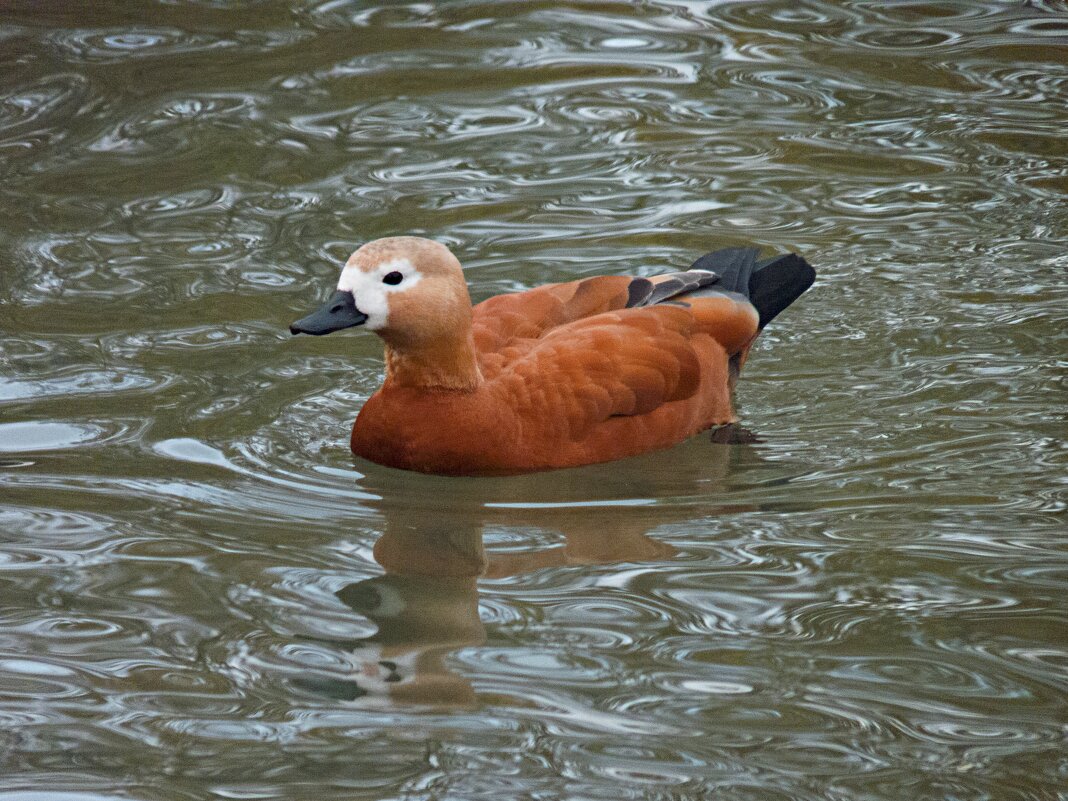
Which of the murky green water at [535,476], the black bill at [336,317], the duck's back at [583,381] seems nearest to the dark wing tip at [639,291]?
the duck's back at [583,381]

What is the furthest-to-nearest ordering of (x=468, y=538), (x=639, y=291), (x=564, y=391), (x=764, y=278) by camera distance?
(x=764, y=278) → (x=639, y=291) → (x=564, y=391) → (x=468, y=538)

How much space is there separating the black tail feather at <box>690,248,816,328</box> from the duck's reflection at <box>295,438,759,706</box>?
0.79 metres

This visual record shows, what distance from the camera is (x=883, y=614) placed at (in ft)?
15.7

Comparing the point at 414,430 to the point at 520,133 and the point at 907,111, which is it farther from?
the point at 907,111

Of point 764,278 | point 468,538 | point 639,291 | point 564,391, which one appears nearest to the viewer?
point 468,538

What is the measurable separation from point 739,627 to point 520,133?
5.29 metres

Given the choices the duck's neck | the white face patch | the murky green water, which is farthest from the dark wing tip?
the white face patch

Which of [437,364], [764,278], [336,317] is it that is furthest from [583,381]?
[764,278]

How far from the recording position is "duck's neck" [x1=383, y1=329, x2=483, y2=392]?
5836mm

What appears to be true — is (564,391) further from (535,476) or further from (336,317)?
(336,317)

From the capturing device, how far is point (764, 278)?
22.9 feet

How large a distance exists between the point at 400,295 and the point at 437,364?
349 millimetres

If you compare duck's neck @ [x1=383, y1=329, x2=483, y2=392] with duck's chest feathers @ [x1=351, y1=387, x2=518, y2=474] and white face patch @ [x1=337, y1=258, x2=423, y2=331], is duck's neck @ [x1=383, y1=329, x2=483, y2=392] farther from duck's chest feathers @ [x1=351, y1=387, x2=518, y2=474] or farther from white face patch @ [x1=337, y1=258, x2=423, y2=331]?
white face patch @ [x1=337, y1=258, x2=423, y2=331]

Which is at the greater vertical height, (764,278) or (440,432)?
(764,278)
